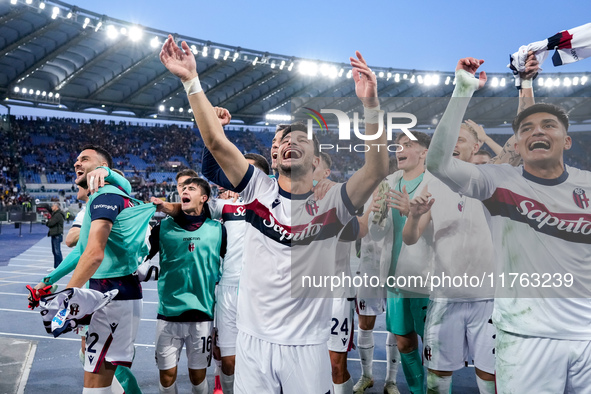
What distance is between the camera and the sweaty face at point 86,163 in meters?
3.75

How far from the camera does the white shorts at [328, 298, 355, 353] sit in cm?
432

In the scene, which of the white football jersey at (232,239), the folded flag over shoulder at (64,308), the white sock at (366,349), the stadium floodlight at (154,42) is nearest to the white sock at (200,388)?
the white football jersey at (232,239)

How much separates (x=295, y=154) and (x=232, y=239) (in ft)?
6.64

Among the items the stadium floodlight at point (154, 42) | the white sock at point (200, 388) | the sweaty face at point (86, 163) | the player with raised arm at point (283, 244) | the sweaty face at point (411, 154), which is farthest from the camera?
the stadium floodlight at point (154, 42)

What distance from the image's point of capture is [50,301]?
2.92 metres

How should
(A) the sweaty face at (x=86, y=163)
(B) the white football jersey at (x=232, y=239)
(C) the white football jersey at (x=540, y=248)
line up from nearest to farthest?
(C) the white football jersey at (x=540, y=248) < (A) the sweaty face at (x=86, y=163) < (B) the white football jersey at (x=232, y=239)

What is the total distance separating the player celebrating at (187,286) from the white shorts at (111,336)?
467 millimetres

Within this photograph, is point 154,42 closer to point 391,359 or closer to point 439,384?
point 391,359

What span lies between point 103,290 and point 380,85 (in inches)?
1180

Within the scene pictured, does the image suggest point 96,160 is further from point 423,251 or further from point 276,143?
point 423,251

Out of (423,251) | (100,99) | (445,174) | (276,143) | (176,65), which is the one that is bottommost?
(423,251)

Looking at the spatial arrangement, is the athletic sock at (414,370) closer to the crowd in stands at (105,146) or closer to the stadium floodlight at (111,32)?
the stadium floodlight at (111,32)

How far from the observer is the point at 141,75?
27.9 meters

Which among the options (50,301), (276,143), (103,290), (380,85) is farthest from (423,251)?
(380,85)
